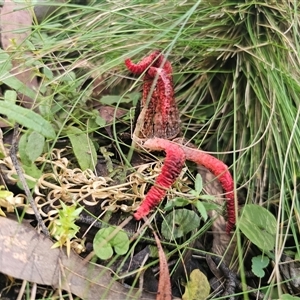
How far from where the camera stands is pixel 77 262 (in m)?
1.12

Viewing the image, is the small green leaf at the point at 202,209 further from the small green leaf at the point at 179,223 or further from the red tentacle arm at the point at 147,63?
the red tentacle arm at the point at 147,63

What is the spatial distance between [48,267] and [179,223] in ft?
1.05

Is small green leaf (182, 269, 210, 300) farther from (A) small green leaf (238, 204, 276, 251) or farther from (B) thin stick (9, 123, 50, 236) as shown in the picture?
(B) thin stick (9, 123, 50, 236)

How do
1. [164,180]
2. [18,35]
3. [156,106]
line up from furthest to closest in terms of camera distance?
[18,35] < [156,106] < [164,180]

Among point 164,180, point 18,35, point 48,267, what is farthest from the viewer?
point 18,35

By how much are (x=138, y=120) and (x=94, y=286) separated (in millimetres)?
433

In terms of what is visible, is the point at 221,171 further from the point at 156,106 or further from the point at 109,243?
the point at 109,243

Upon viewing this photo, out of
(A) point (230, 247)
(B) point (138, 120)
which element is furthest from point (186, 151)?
(A) point (230, 247)

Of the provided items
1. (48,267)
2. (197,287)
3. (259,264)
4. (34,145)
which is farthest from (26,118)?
(259,264)

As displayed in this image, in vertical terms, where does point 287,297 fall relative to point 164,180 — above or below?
below

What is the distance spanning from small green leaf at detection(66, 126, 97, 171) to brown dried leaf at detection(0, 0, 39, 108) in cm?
15

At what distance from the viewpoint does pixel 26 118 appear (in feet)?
3.74

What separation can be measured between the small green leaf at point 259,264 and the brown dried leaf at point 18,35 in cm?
70

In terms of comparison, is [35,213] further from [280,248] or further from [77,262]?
[280,248]
